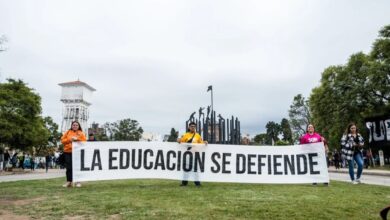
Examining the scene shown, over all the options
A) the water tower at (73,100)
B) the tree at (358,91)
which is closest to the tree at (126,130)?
the tree at (358,91)

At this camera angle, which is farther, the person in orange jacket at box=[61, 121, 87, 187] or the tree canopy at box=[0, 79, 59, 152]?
the tree canopy at box=[0, 79, 59, 152]

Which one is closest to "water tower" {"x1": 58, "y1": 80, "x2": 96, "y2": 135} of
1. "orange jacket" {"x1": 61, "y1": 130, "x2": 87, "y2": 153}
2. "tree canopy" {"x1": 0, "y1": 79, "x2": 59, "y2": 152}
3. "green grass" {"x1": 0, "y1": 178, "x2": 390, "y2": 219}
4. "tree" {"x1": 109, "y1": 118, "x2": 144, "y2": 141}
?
"tree" {"x1": 109, "y1": 118, "x2": 144, "y2": 141}

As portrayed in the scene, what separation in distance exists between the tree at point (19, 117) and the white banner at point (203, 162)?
2857 cm

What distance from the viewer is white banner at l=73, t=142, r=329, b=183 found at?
10273 millimetres

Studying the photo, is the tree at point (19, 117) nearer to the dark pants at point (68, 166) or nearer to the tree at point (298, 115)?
the dark pants at point (68, 166)

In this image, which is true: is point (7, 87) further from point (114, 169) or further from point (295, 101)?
point (295, 101)

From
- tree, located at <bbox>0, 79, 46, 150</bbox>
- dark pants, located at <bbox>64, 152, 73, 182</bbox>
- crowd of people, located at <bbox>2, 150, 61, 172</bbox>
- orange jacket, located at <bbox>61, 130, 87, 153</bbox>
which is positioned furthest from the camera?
tree, located at <bbox>0, 79, 46, 150</bbox>

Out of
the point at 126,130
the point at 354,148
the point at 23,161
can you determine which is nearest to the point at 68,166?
the point at 354,148

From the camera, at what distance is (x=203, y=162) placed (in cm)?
1057

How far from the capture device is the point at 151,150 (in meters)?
10.6

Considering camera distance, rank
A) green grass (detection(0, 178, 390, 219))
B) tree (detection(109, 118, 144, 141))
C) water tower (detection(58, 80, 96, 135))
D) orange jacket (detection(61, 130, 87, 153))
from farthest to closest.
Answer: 1. water tower (detection(58, 80, 96, 135))
2. tree (detection(109, 118, 144, 141))
3. orange jacket (detection(61, 130, 87, 153))
4. green grass (detection(0, 178, 390, 219))

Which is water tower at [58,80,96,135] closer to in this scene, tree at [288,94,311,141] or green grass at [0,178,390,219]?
tree at [288,94,311,141]

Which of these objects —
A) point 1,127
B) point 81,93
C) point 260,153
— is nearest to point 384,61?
point 260,153

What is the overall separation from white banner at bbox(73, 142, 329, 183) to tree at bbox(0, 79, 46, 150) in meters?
28.6
